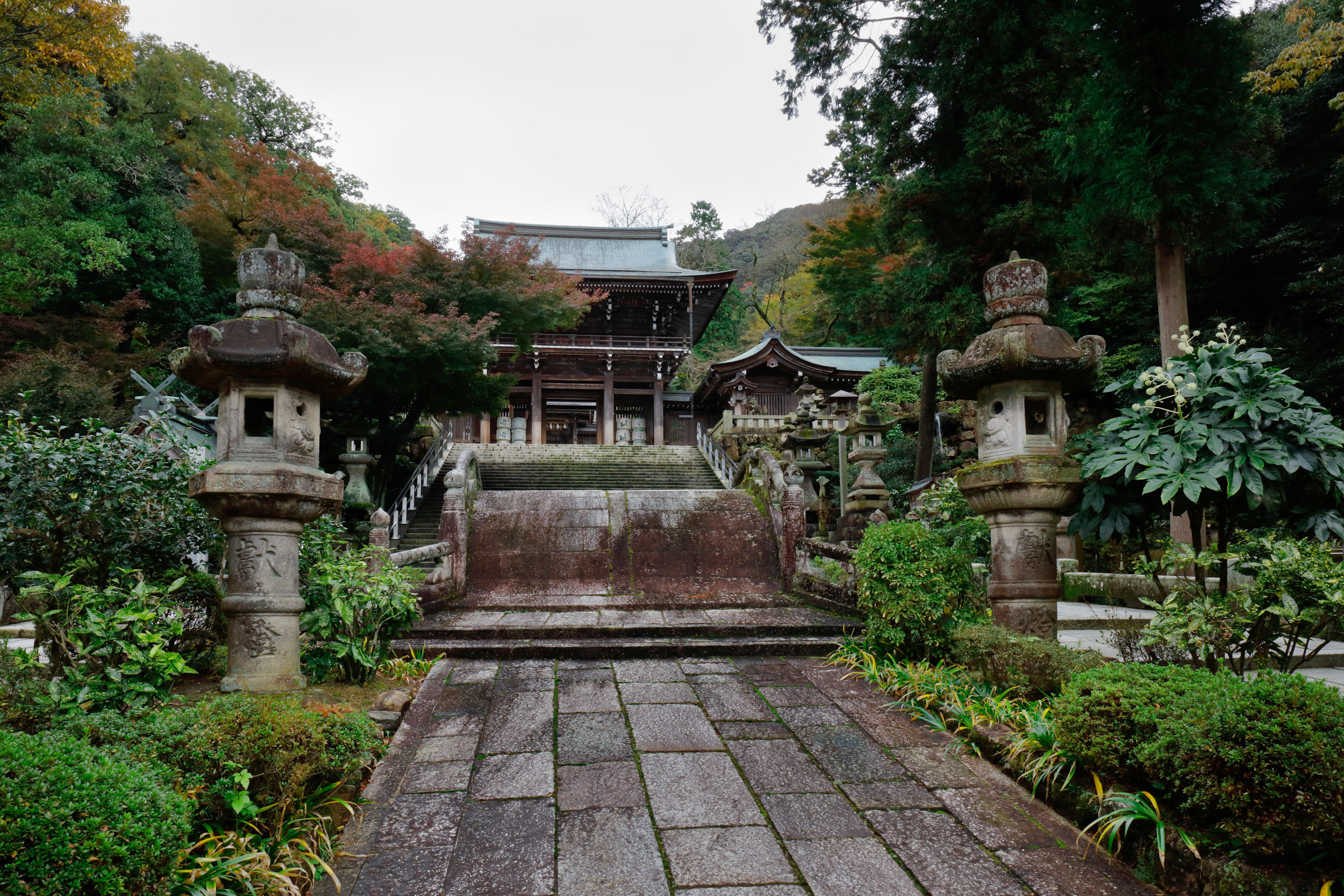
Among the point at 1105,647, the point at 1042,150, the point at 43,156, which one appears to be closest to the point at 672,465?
the point at 1042,150

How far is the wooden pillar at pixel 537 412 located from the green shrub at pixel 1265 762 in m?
20.7

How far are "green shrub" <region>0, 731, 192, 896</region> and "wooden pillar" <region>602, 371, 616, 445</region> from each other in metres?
20.7

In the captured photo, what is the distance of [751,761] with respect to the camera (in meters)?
3.43

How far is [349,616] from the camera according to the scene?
4305 millimetres

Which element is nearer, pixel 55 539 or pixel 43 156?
pixel 55 539

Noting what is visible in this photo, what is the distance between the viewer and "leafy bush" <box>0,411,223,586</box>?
12.0 ft

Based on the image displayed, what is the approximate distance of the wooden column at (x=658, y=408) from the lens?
22906mm

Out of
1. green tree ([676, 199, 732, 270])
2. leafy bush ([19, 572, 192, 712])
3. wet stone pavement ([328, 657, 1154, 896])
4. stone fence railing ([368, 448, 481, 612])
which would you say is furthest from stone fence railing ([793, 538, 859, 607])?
green tree ([676, 199, 732, 270])

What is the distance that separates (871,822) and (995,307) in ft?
10.5

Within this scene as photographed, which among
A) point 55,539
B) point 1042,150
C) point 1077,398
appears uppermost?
point 1042,150

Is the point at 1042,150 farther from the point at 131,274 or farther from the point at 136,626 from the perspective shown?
the point at 131,274

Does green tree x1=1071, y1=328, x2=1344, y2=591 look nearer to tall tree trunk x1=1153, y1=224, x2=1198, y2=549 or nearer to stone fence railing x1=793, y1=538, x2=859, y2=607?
stone fence railing x1=793, y1=538, x2=859, y2=607

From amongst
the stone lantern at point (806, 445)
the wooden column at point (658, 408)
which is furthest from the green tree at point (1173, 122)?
the wooden column at point (658, 408)

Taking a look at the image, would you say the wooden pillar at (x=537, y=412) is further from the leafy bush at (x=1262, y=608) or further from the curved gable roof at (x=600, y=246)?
the leafy bush at (x=1262, y=608)
